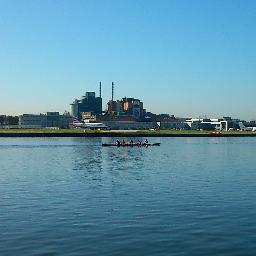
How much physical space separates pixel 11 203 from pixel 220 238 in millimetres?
A: 15598

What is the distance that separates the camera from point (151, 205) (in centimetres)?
3114

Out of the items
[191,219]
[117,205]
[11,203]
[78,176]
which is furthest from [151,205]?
[78,176]

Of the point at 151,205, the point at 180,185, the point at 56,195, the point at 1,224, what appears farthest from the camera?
the point at 180,185

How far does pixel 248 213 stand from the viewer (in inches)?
1118

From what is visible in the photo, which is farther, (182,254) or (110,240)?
(110,240)

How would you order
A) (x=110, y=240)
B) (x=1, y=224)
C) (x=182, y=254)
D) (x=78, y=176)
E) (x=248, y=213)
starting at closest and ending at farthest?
(x=182, y=254), (x=110, y=240), (x=1, y=224), (x=248, y=213), (x=78, y=176)

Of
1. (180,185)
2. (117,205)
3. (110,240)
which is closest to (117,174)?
(180,185)

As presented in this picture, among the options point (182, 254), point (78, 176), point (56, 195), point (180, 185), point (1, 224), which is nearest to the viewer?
point (182, 254)

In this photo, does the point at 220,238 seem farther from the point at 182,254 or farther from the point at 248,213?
the point at 248,213

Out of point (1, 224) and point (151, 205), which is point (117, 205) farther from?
point (1, 224)

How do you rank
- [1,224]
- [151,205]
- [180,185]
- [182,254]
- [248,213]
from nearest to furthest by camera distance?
[182,254]
[1,224]
[248,213]
[151,205]
[180,185]

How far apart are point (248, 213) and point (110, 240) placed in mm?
10135

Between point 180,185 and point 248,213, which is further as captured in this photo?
point 180,185

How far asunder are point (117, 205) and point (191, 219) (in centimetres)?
634
